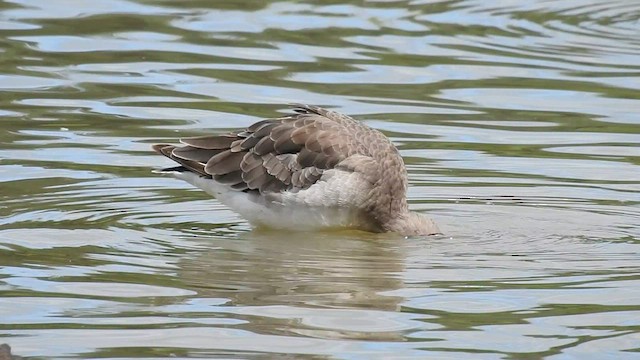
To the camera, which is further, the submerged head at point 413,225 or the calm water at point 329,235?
the submerged head at point 413,225

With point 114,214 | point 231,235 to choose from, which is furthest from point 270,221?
point 114,214

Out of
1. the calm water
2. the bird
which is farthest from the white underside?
the calm water

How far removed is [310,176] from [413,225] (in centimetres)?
83

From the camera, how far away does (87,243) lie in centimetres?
1166

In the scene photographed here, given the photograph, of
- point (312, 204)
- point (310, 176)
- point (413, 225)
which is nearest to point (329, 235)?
point (312, 204)

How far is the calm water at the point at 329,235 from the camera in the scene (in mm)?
9562

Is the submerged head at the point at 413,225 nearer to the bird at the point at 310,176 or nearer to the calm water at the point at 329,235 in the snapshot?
the bird at the point at 310,176

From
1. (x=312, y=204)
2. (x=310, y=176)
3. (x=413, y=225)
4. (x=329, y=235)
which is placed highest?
(x=310, y=176)

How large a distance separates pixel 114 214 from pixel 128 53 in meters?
5.99

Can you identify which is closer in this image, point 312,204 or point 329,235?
point 312,204

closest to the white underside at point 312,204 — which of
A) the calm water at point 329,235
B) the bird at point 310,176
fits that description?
the bird at point 310,176

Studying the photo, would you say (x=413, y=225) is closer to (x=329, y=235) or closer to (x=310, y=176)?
(x=329, y=235)

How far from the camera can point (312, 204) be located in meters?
12.3

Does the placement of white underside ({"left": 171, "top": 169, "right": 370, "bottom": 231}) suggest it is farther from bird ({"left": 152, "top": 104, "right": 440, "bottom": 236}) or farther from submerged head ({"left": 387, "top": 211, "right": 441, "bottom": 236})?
submerged head ({"left": 387, "top": 211, "right": 441, "bottom": 236})
